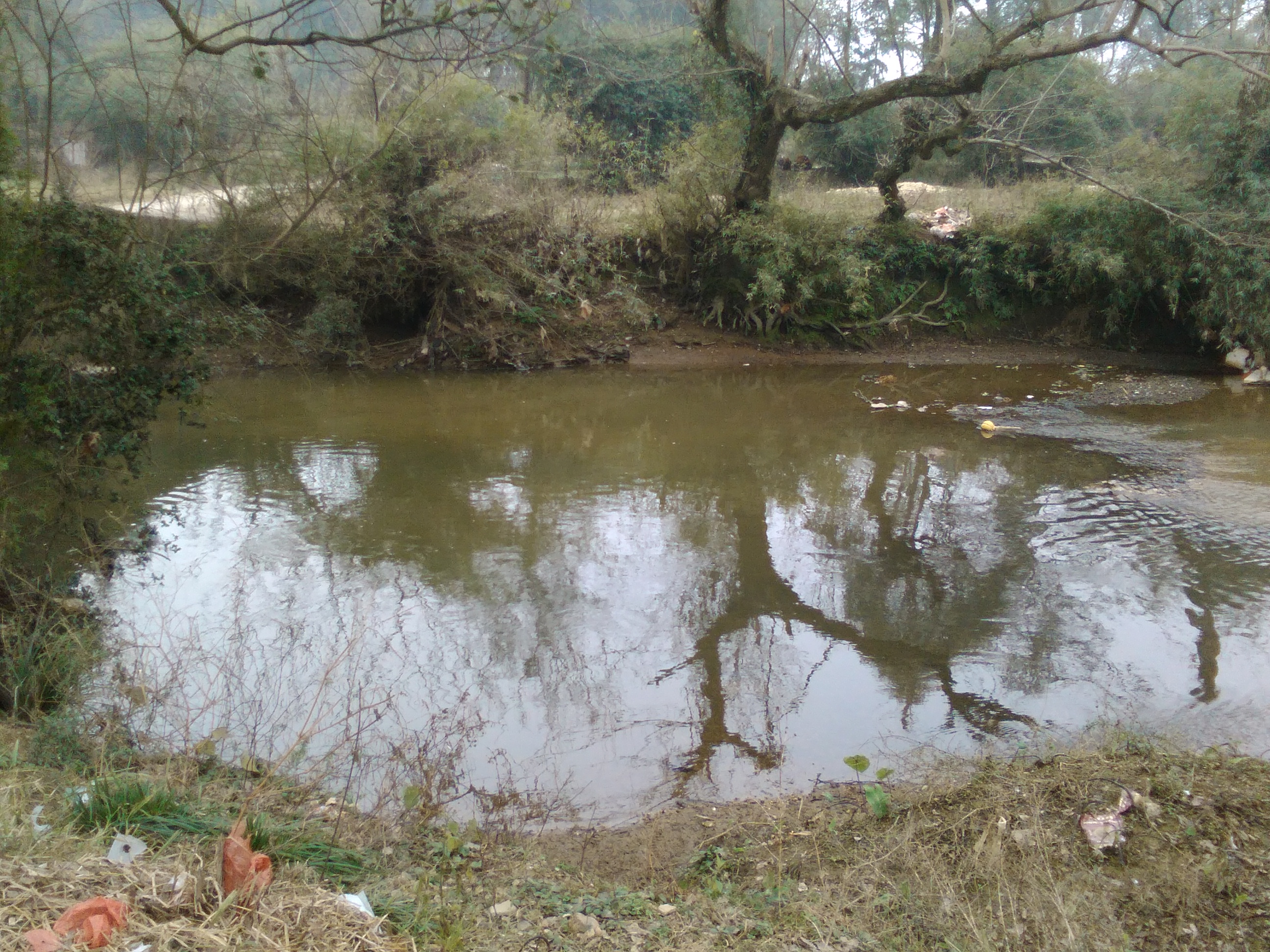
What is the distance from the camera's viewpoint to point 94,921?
246 centimetres

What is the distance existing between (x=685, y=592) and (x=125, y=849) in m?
4.19

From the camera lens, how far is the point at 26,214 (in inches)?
Answer: 212

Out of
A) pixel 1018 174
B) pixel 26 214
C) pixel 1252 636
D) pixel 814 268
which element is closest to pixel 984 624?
pixel 1252 636

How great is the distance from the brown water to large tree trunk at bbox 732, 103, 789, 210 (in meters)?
5.50

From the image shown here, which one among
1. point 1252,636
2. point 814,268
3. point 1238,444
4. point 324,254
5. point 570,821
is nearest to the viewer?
point 570,821

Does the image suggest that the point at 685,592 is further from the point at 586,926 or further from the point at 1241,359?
the point at 1241,359

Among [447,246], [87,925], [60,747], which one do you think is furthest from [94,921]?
[447,246]

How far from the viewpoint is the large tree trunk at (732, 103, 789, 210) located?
48.8 feet

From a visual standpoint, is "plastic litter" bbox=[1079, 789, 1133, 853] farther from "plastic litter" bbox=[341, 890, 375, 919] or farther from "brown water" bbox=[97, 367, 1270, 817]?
"plastic litter" bbox=[341, 890, 375, 919]

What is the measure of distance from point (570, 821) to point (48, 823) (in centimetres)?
203

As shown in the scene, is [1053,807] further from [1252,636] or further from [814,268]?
[814,268]

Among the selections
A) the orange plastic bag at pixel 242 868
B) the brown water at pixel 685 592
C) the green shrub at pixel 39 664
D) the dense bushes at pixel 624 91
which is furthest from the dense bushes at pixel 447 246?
the orange plastic bag at pixel 242 868

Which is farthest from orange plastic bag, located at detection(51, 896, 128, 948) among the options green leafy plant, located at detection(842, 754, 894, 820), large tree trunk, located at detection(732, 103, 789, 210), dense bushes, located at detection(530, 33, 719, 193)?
large tree trunk, located at detection(732, 103, 789, 210)

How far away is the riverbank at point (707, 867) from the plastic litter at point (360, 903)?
3 cm
